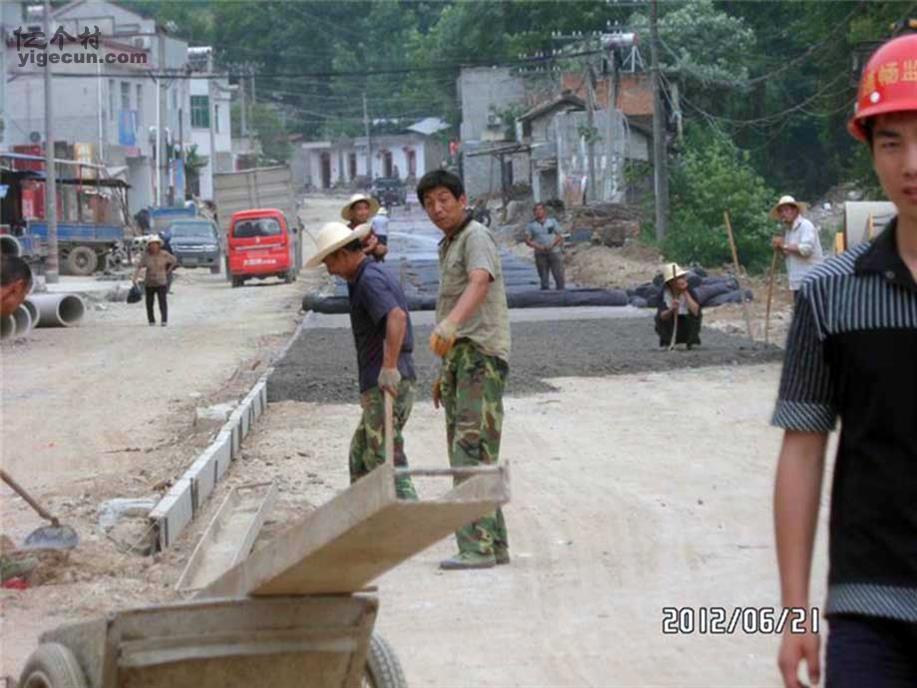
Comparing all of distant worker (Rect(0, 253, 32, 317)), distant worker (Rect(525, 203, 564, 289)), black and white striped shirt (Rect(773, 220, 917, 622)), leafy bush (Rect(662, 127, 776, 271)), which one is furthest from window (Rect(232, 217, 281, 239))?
black and white striped shirt (Rect(773, 220, 917, 622))

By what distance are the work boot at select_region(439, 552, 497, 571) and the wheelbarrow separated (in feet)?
11.8

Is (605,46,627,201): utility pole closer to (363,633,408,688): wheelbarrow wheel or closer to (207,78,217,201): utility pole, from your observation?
(207,78,217,201): utility pole

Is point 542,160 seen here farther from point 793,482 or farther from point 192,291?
point 793,482

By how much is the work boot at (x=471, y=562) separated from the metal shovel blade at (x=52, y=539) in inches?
74.3

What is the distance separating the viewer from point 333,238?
27.4ft

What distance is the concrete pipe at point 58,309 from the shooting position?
29.8 metres

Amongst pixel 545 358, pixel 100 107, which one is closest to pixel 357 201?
pixel 545 358

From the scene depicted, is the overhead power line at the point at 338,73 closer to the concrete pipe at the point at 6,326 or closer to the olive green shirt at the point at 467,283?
the olive green shirt at the point at 467,283

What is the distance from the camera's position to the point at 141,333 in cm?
2855

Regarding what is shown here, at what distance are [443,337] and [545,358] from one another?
12270 mm

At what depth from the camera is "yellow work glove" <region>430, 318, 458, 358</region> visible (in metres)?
7.77

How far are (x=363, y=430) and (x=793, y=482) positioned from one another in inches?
217

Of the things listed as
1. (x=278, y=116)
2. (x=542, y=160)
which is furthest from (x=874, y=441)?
(x=278, y=116)

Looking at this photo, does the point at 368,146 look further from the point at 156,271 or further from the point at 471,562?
the point at 471,562
